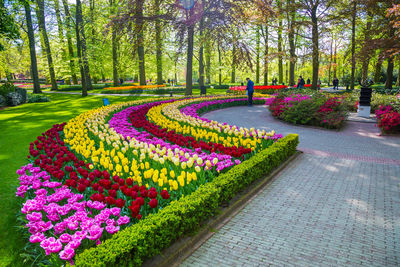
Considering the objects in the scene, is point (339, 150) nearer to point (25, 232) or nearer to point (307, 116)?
point (307, 116)

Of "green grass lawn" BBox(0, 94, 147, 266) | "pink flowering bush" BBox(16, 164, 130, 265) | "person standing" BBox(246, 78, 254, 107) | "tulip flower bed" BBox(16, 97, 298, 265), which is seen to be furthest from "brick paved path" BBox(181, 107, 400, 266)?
"person standing" BBox(246, 78, 254, 107)

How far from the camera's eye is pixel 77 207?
3492 millimetres

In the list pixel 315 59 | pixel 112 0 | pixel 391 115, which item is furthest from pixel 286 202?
pixel 112 0

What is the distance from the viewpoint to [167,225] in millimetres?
3207

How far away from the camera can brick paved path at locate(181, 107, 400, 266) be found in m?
3.27

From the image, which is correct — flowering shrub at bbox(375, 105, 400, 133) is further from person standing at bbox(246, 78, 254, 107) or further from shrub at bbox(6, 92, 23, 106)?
shrub at bbox(6, 92, 23, 106)

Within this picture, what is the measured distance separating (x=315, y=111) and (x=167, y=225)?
10.1 meters

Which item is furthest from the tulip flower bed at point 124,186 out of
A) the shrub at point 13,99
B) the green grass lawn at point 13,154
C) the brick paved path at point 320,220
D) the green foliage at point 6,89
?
the green foliage at point 6,89

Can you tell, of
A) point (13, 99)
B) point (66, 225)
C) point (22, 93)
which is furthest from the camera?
point (22, 93)

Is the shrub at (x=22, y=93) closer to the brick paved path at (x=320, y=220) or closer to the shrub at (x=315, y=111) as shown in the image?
the shrub at (x=315, y=111)

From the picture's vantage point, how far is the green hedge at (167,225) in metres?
2.68

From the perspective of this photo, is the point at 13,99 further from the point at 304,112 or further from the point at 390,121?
the point at 390,121

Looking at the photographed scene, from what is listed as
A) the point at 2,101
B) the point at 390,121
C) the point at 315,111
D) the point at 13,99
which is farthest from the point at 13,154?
the point at 13,99

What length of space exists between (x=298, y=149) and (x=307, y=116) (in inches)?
167
